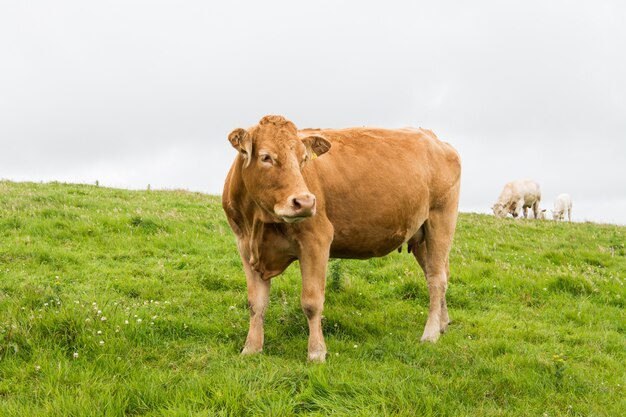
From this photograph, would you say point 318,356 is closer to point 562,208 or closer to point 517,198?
point 517,198

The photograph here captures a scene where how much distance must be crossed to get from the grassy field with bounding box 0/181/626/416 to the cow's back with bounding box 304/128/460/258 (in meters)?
1.37

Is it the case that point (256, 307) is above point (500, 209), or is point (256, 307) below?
above

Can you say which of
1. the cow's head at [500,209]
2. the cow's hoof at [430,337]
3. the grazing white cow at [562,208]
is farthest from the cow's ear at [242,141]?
the grazing white cow at [562,208]

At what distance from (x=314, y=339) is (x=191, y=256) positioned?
505 cm

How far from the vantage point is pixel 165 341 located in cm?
636

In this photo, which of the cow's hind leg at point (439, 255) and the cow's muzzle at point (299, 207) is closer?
the cow's muzzle at point (299, 207)

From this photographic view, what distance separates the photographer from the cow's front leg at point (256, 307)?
21.6 feet

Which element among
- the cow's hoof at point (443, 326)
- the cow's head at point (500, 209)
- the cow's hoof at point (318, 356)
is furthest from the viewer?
the cow's head at point (500, 209)

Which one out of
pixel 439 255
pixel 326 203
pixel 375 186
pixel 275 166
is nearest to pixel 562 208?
pixel 439 255

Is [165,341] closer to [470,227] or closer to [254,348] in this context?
[254,348]

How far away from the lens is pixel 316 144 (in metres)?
6.46

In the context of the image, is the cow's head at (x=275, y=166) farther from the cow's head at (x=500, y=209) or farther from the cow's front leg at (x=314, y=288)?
Result: the cow's head at (x=500, y=209)

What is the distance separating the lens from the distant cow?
114 feet

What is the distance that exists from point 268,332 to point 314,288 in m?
1.19
